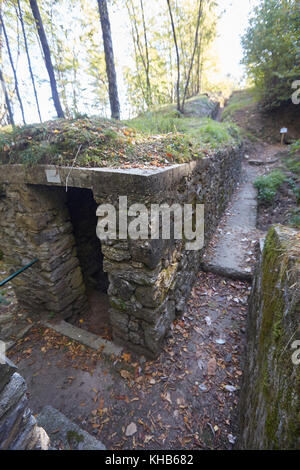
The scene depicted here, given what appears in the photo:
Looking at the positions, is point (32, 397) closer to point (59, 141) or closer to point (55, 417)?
point (55, 417)

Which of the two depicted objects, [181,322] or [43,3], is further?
[43,3]

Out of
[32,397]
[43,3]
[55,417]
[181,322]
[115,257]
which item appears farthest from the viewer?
[43,3]

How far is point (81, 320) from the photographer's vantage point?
11.6 ft

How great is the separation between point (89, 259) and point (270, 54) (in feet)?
39.5

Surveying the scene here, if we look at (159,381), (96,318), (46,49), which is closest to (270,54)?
(46,49)

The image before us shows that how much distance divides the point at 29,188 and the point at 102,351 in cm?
234

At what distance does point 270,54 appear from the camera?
29.9 feet

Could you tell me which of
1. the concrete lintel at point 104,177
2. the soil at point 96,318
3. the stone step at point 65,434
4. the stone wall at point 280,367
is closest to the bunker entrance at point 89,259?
the soil at point 96,318

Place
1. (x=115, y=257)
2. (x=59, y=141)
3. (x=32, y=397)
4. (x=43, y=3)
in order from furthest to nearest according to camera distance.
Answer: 1. (x=43, y=3)
2. (x=59, y=141)
3. (x=32, y=397)
4. (x=115, y=257)

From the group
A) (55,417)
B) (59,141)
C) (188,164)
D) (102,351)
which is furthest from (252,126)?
(55,417)

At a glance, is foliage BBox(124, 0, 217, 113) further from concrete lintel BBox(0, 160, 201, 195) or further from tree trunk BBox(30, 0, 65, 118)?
concrete lintel BBox(0, 160, 201, 195)

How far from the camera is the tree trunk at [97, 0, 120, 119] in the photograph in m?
4.73

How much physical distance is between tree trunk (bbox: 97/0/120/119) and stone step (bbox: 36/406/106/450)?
20.0 ft

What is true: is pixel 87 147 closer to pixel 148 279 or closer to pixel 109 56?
pixel 148 279
